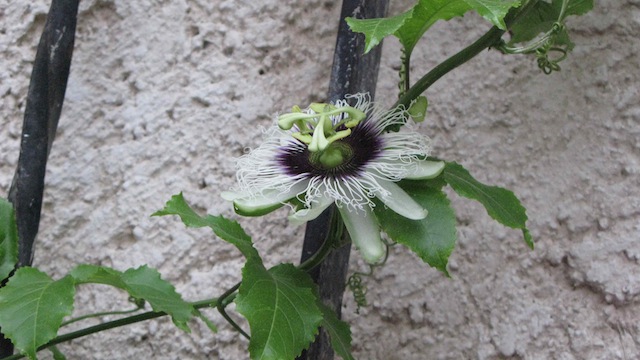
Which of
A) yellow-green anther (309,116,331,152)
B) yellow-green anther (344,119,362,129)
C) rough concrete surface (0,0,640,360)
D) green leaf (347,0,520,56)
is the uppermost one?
green leaf (347,0,520,56)

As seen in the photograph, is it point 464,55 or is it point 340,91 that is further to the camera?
point 340,91

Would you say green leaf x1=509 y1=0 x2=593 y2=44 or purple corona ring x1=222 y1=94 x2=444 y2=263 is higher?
purple corona ring x1=222 y1=94 x2=444 y2=263

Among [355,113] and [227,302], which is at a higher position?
[355,113]

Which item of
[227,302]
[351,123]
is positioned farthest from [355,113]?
[227,302]

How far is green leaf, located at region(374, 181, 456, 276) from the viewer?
53 cm

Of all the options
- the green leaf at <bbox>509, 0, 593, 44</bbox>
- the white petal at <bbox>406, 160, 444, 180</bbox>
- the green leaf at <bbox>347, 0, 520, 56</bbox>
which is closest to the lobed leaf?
the green leaf at <bbox>347, 0, 520, 56</bbox>

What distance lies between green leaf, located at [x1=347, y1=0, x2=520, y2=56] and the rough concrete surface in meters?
0.29

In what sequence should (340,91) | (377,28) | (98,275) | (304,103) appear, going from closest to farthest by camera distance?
(377,28), (98,275), (340,91), (304,103)

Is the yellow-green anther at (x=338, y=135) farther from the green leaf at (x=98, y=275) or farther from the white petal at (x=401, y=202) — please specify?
the green leaf at (x=98, y=275)

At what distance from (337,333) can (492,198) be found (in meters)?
0.18

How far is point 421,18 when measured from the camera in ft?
1.83

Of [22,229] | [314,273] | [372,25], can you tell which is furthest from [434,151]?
[22,229]

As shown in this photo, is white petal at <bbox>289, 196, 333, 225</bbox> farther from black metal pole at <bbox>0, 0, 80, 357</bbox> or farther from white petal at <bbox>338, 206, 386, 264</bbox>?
black metal pole at <bbox>0, 0, 80, 357</bbox>

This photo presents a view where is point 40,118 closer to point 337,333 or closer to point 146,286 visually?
point 146,286
